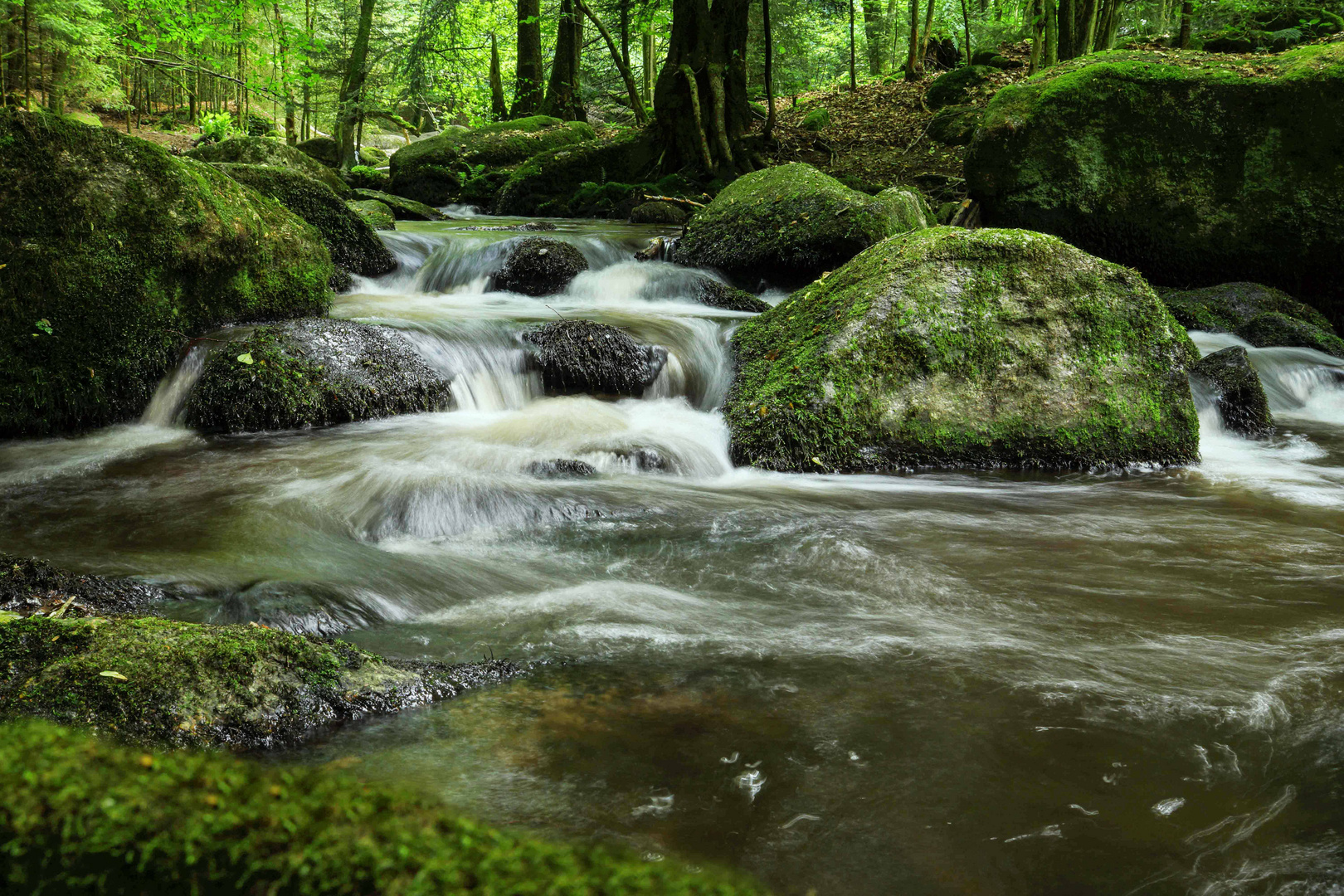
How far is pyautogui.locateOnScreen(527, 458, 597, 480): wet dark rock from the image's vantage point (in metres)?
5.63

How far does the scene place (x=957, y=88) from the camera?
21.0 m

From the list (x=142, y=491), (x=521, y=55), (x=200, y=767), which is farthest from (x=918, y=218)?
(x=521, y=55)

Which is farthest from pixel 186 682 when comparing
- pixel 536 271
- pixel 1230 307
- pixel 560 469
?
pixel 1230 307

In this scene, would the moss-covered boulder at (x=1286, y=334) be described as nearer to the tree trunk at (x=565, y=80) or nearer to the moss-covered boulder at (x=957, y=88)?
the moss-covered boulder at (x=957, y=88)

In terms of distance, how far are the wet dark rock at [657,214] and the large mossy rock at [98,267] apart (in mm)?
8872

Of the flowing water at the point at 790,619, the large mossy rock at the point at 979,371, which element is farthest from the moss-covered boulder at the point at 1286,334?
the large mossy rock at the point at 979,371

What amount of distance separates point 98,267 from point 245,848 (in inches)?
260

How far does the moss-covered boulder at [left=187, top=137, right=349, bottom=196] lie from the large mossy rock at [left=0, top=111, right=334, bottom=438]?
672 cm

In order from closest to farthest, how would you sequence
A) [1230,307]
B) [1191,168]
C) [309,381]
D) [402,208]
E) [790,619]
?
1. [790,619]
2. [309,381]
3. [1230,307]
4. [1191,168]
5. [402,208]

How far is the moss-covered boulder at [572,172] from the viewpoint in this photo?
1738 centimetres

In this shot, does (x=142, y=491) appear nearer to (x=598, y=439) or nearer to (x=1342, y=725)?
(x=598, y=439)

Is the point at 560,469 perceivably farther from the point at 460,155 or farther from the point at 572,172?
the point at 460,155

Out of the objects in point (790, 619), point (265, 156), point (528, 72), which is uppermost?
point (528, 72)

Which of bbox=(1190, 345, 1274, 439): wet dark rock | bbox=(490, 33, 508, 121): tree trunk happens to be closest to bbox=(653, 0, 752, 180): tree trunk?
bbox=(1190, 345, 1274, 439): wet dark rock
